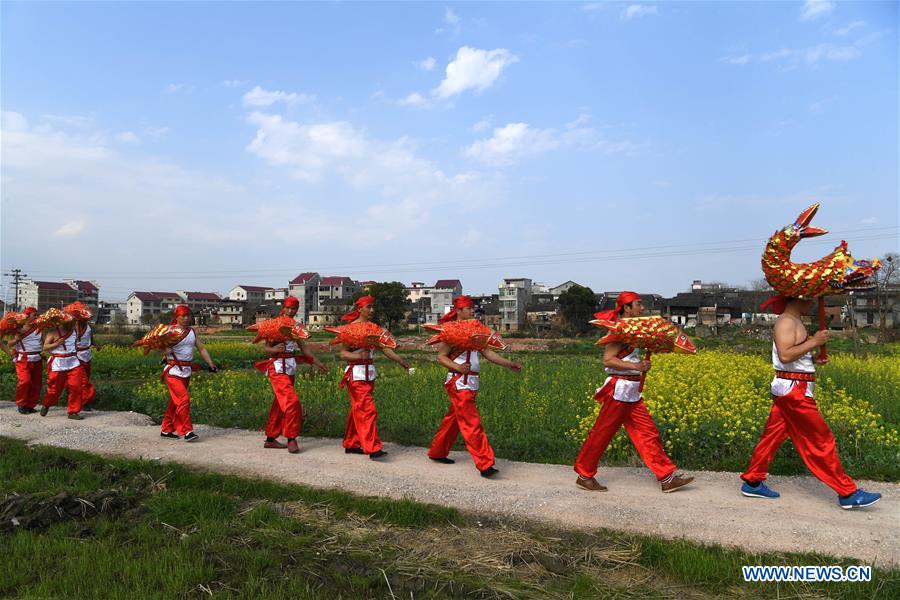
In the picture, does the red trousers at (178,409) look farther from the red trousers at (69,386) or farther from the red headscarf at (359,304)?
the red trousers at (69,386)

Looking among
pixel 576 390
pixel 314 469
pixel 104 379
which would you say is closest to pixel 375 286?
pixel 104 379

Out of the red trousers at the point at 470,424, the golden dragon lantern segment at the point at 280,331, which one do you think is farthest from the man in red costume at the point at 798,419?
the golden dragon lantern segment at the point at 280,331

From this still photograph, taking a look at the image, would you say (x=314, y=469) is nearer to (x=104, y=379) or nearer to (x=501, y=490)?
(x=501, y=490)

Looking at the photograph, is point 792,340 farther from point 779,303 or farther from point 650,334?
point 650,334

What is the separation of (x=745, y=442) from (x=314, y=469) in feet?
18.2

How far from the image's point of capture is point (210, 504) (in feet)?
19.1

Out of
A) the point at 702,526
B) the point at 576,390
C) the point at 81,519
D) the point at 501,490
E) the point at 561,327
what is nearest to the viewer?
the point at 702,526

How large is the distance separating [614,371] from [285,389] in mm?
4693

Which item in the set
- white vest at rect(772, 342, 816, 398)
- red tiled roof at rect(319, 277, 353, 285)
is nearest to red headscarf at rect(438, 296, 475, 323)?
white vest at rect(772, 342, 816, 398)

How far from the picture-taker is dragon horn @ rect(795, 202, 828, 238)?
563cm

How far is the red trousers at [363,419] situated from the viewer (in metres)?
7.84

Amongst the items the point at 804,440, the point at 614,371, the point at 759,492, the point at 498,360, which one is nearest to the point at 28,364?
the point at 498,360

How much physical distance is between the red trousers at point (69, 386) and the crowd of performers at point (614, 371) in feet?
10.9

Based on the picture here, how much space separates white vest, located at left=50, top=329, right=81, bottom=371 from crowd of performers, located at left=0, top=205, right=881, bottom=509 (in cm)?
352
